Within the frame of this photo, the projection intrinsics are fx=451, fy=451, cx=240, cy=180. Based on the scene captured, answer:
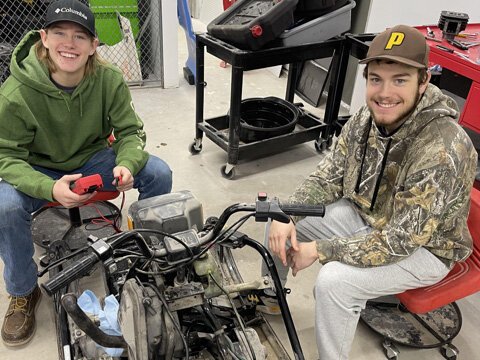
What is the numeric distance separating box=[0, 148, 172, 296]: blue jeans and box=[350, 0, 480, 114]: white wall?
2148 mm

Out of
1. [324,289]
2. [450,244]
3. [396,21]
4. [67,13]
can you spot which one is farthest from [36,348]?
[396,21]

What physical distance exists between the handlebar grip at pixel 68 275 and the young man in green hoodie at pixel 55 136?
60 cm

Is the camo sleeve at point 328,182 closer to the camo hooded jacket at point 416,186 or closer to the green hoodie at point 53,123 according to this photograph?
the camo hooded jacket at point 416,186

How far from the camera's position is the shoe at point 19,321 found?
5.65 ft

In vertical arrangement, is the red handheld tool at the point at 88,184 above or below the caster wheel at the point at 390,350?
above

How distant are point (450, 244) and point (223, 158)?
6.05ft

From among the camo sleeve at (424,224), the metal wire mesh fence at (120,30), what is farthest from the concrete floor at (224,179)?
the camo sleeve at (424,224)

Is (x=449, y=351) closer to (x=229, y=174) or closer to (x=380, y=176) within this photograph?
(x=380, y=176)

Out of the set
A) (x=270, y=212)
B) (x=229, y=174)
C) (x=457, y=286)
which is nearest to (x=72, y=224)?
(x=229, y=174)

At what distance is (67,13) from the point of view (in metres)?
1.59

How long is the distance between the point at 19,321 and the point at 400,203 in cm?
148

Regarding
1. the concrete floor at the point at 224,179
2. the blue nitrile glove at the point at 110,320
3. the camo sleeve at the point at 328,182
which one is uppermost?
the camo sleeve at the point at 328,182

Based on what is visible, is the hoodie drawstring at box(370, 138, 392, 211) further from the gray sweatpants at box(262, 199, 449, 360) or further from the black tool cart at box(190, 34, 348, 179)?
the black tool cart at box(190, 34, 348, 179)

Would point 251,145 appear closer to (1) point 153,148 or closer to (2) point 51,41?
(1) point 153,148
